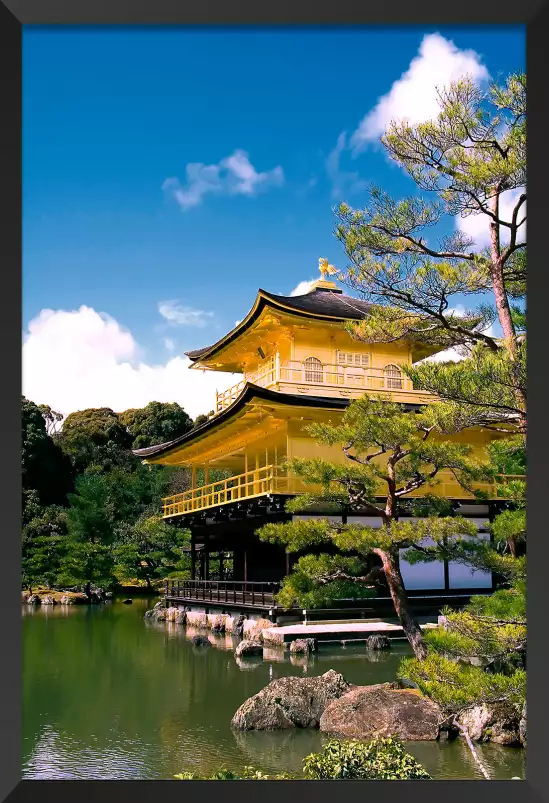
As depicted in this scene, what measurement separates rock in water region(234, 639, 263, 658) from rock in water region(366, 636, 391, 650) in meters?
1.11

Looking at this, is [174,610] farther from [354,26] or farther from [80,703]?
[354,26]

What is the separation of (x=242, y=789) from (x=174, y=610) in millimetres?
10393

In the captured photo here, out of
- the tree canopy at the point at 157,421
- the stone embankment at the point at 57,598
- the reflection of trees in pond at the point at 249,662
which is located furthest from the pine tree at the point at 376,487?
the tree canopy at the point at 157,421

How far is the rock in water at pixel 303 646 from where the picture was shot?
27.4 ft

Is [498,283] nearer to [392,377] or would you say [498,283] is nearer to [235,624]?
[235,624]

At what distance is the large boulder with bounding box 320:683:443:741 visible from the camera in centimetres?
498

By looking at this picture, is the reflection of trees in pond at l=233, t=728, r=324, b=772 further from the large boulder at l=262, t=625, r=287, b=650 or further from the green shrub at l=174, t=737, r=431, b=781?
the large boulder at l=262, t=625, r=287, b=650

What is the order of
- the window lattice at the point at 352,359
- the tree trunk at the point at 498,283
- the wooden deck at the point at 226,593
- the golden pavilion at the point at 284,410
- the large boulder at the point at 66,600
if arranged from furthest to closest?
the large boulder at the point at 66,600
the window lattice at the point at 352,359
the golden pavilion at the point at 284,410
the wooden deck at the point at 226,593
the tree trunk at the point at 498,283

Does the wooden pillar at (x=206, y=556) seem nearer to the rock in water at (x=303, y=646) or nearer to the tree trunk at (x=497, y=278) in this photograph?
the rock in water at (x=303, y=646)
